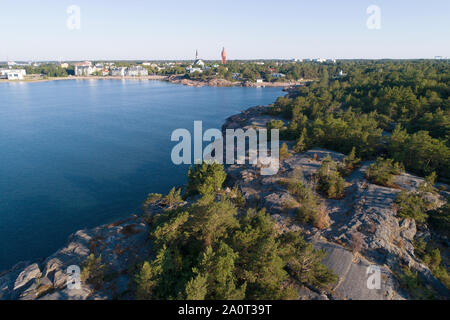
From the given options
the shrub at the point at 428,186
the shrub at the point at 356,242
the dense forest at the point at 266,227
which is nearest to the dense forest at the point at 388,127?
the dense forest at the point at 266,227

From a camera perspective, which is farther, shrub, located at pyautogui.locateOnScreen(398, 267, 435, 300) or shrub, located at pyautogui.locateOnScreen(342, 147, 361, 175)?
shrub, located at pyautogui.locateOnScreen(342, 147, 361, 175)

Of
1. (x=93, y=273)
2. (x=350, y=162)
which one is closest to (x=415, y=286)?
(x=350, y=162)

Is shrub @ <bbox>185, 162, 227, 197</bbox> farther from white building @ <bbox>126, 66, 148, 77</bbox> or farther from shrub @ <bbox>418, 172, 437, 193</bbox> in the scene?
white building @ <bbox>126, 66, 148, 77</bbox>

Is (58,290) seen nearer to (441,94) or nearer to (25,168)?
(25,168)

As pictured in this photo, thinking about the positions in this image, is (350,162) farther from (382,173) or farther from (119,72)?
(119,72)

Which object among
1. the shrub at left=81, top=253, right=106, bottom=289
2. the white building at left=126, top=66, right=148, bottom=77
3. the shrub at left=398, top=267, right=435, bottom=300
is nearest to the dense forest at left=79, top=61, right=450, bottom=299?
the shrub at left=398, top=267, right=435, bottom=300
